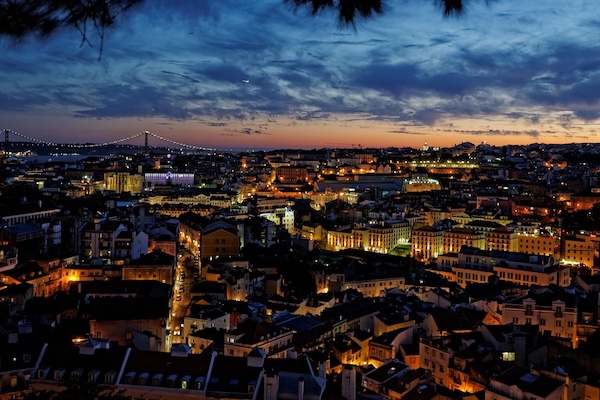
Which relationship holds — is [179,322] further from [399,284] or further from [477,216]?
[477,216]

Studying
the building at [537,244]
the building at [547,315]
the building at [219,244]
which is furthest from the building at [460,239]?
the building at [547,315]

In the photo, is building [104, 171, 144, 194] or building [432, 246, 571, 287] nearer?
building [432, 246, 571, 287]

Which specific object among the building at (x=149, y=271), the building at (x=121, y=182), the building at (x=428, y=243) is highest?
the building at (x=121, y=182)

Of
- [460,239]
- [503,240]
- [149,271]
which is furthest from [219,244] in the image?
[503,240]

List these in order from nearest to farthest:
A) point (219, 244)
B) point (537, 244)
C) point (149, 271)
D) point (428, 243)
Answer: point (149, 271) → point (219, 244) → point (537, 244) → point (428, 243)

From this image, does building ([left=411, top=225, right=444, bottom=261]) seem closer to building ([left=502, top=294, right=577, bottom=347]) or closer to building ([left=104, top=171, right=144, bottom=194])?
building ([left=502, top=294, right=577, bottom=347])

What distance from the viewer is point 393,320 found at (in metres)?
10.5

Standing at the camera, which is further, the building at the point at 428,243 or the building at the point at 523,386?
the building at the point at 428,243

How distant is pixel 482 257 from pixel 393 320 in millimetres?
6533

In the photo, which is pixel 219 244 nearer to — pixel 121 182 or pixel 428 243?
pixel 428 243

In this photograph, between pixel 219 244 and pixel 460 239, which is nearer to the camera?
pixel 219 244

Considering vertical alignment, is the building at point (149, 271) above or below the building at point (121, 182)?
below

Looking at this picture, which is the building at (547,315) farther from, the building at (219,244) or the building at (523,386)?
the building at (219,244)

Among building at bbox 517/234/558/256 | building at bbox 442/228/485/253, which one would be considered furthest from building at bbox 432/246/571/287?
building at bbox 517/234/558/256
